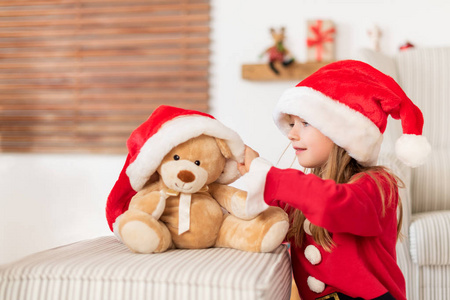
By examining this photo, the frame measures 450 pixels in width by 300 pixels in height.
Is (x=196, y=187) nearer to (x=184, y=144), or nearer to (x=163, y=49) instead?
(x=184, y=144)

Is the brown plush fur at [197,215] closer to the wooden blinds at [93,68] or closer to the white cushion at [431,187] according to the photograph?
the white cushion at [431,187]

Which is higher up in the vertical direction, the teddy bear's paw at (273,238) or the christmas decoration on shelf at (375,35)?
the christmas decoration on shelf at (375,35)

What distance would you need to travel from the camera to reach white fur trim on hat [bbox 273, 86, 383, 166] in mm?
1041

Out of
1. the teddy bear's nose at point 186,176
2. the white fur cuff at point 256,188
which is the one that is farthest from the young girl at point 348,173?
the teddy bear's nose at point 186,176

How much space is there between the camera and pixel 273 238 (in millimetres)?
961

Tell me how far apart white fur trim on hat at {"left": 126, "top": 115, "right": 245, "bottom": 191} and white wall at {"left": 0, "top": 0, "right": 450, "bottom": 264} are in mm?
1595

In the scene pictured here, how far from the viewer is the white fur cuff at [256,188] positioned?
947mm

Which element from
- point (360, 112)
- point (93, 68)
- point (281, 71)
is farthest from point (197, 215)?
point (93, 68)

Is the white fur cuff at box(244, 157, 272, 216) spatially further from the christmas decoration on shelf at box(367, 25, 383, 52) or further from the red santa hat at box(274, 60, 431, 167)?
the christmas decoration on shelf at box(367, 25, 383, 52)

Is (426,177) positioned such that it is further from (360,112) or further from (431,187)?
(360,112)

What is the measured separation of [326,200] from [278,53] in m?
1.89

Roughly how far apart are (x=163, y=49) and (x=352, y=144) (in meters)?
Result: 2.04

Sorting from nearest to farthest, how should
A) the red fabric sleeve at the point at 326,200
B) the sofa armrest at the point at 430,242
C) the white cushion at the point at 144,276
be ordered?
the white cushion at the point at 144,276 → the red fabric sleeve at the point at 326,200 → the sofa armrest at the point at 430,242

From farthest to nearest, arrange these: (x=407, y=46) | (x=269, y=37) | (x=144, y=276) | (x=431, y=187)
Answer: (x=269, y=37)
(x=407, y=46)
(x=431, y=187)
(x=144, y=276)
